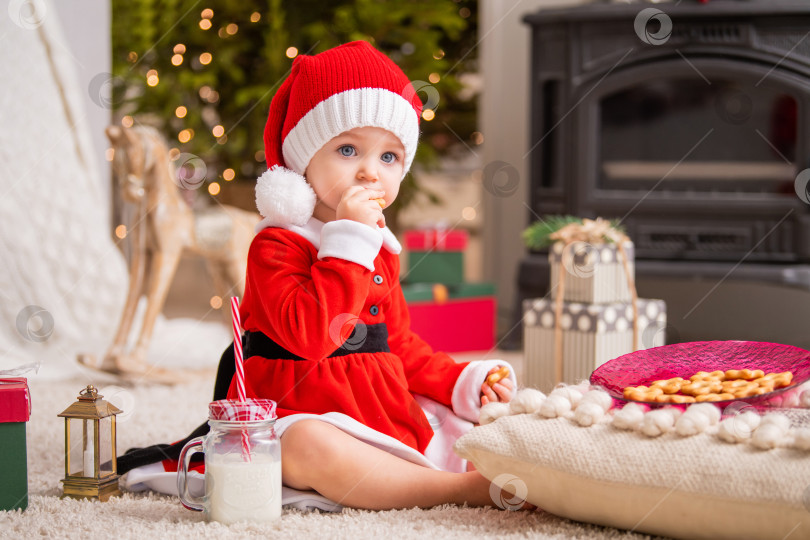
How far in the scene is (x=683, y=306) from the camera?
227 cm

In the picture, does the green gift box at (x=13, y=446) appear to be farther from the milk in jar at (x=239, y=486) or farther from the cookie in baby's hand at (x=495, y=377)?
the cookie in baby's hand at (x=495, y=377)

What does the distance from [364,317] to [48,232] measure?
127cm

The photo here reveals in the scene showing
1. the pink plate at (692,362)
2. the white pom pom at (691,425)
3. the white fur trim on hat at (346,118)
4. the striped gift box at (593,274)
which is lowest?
the white pom pom at (691,425)

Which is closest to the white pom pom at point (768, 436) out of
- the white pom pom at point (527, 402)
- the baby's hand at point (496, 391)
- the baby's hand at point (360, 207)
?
the white pom pom at point (527, 402)

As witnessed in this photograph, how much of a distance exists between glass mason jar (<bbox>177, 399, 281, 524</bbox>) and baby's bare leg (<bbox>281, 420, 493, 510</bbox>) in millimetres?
60

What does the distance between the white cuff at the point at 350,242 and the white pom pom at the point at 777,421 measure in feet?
1.49

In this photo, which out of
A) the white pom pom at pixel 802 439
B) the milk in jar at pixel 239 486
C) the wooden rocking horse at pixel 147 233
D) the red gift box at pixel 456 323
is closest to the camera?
the white pom pom at pixel 802 439

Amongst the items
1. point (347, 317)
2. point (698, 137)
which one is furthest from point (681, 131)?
point (347, 317)

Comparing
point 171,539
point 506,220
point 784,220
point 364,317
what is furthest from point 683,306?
point 171,539

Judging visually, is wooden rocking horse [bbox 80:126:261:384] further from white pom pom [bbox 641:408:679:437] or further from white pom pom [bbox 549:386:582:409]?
white pom pom [bbox 641:408:679:437]

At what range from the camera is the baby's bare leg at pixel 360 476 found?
0.95 meters

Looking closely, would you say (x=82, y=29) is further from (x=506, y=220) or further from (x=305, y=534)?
(x=305, y=534)

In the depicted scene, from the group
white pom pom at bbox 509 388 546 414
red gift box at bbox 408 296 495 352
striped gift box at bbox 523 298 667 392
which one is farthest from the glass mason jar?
red gift box at bbox 408 296 495 352

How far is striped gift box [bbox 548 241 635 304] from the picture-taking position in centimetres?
163
